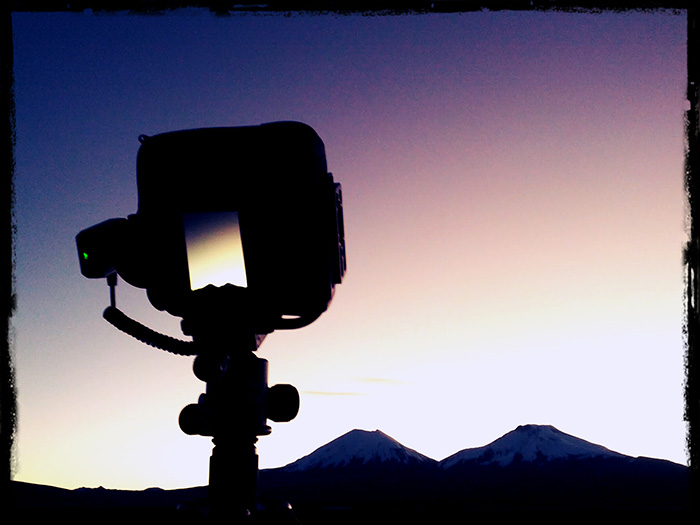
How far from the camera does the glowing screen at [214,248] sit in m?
0.95

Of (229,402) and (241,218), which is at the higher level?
(241,218)

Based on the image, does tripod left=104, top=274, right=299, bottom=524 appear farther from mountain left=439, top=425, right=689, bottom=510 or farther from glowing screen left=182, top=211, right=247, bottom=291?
mountain left=439, top=425, right=689, bottom=510

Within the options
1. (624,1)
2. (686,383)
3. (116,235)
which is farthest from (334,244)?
(686,383)

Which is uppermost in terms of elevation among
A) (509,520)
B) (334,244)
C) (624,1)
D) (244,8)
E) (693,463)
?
(624,1)

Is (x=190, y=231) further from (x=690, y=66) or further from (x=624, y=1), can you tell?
(x=690, y=66)

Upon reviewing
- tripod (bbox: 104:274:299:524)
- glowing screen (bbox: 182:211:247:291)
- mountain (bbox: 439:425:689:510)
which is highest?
glowing screen (bbox: 182:211:247:291)

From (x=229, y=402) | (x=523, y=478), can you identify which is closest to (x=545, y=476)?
(x=523, y=478)

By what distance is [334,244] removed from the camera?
1.00 metres

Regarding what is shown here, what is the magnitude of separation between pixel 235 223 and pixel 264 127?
0.14 m

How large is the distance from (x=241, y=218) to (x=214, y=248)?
0.06 m

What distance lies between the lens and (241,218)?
0.95 meters

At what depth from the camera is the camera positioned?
95 centimetres

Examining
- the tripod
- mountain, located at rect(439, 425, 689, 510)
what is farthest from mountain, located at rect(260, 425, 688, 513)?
the tripod

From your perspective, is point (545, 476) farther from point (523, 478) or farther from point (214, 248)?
point (214, 248)
